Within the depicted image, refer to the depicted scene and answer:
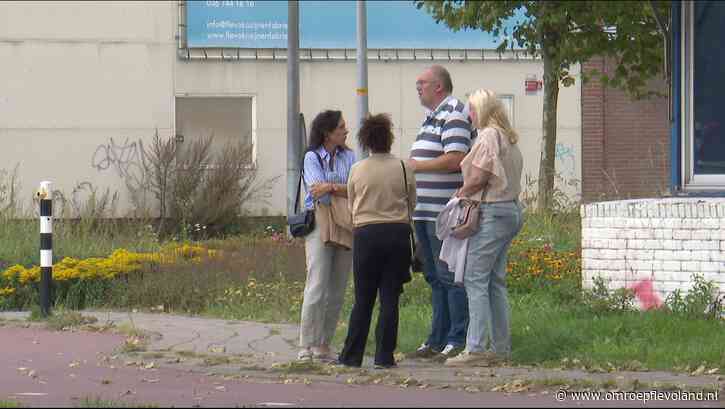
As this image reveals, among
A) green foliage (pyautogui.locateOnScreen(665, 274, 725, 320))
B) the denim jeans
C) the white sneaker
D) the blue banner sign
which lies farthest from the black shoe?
the blue banner sign

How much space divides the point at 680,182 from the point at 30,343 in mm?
5451

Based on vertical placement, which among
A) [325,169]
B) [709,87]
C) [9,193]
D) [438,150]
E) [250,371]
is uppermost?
[709,87]

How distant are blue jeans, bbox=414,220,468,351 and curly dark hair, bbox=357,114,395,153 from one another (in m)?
0.71

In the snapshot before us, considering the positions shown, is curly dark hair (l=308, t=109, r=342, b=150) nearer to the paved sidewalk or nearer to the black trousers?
the black trousers

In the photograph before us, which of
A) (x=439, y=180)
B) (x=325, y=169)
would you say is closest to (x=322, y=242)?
(x=325, y=169)

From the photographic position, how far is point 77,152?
81.3 feet

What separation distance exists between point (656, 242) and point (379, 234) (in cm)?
290

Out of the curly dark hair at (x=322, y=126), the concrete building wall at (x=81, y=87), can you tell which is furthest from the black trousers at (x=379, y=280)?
the concrete building wall at (x=81, y=87)

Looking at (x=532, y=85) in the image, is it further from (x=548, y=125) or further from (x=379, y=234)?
(x=379, y=234)

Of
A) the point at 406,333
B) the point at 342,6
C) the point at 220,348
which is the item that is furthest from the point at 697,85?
the point at 342,6

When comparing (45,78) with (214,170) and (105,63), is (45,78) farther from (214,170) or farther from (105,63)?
(214,170)

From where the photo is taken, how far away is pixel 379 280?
9.05m

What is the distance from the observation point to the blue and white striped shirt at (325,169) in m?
9.25

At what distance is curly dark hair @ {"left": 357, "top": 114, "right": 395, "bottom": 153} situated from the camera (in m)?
9.02
